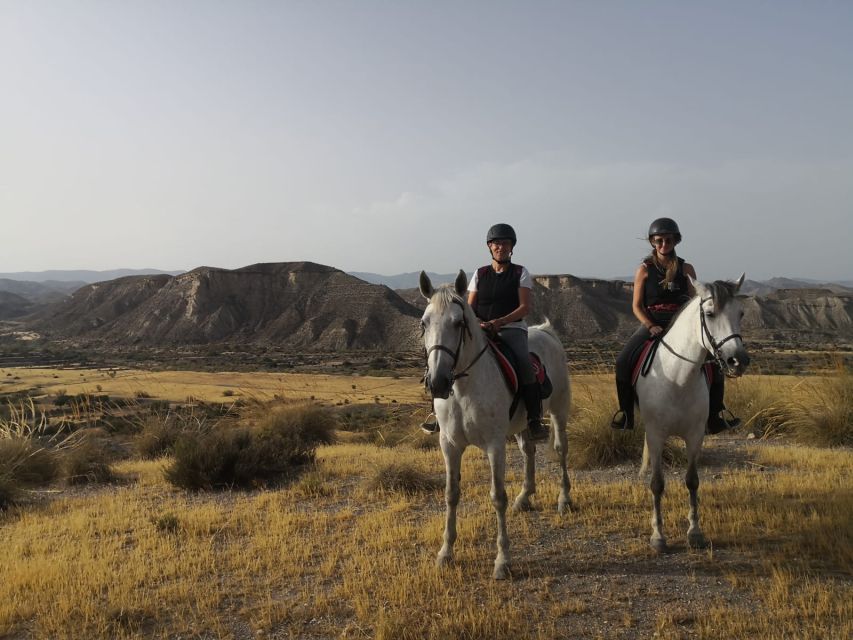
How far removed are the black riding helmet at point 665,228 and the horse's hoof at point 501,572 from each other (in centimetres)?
373

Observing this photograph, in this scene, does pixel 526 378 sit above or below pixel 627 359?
below

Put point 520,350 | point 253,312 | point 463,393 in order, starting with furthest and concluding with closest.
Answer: point 253,312 < point 520,350 < point 463,393

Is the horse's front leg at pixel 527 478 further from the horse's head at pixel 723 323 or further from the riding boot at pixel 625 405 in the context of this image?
the horse's head at pixel 723 323

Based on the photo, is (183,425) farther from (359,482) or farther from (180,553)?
(180,553)

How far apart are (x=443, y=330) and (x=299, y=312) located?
75.6 metres

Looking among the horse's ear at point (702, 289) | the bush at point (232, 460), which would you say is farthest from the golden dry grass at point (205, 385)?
the horse's ear at point (702, 289)

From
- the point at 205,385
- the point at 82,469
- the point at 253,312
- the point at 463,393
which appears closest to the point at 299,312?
the point at 253,312

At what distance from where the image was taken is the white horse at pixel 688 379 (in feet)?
16.1

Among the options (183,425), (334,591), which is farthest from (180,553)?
(183,425)

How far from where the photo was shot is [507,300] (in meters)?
5.79

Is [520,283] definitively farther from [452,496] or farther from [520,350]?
[452,496]

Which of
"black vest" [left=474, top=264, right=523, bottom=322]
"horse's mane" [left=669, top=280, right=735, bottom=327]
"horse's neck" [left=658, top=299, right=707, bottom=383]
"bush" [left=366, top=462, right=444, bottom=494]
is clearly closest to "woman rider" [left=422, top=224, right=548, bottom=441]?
"black vest" [left=474, top=264, right=523, bottom=322]

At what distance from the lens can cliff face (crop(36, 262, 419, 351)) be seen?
7162 centimetres

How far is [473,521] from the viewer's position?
6207 millimetres
